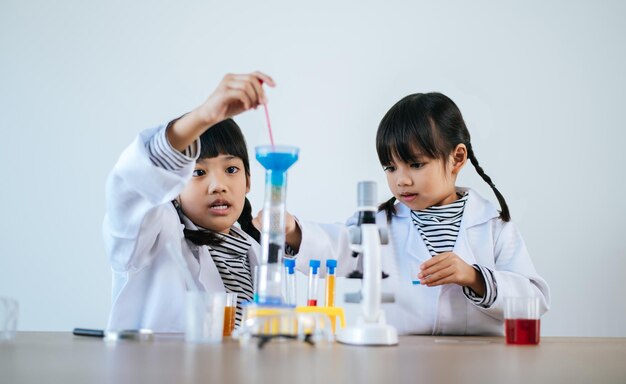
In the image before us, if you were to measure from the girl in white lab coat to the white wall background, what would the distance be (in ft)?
2.07

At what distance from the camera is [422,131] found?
152cm

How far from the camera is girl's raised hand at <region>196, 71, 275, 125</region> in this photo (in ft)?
3.01

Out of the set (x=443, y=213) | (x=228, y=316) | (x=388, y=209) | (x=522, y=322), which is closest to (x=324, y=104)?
(x=388, y=209)

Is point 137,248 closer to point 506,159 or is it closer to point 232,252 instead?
point 232,252

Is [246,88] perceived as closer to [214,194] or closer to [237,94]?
[237,94]

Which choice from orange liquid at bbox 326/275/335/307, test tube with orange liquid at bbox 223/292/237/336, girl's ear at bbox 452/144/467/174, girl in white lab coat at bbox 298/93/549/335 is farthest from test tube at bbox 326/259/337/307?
girl's ear at bbox 452/144/467/174

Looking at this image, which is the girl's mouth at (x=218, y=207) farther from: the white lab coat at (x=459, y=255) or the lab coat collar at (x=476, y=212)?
the lab coat collar at (x=476, y=212)

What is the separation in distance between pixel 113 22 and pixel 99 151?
0.47 metres

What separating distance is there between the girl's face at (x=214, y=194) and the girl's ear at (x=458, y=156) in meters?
0.55

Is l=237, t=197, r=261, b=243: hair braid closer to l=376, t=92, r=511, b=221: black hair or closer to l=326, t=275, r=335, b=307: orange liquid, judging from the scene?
l=376, t=92, r=511, b=221: black hair

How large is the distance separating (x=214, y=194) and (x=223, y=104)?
1.43 feet

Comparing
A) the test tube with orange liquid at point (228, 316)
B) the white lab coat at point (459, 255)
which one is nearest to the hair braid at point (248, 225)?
the white lab coat at point (459, 255)

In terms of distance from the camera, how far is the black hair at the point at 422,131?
4.98 ft

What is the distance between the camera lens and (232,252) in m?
1.38
